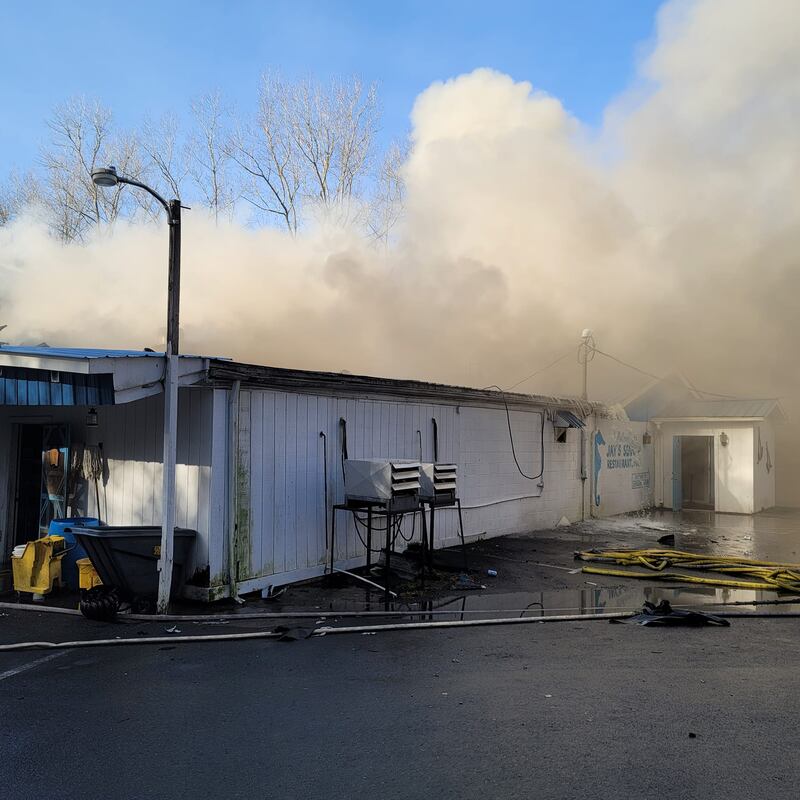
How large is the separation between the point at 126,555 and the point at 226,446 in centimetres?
138

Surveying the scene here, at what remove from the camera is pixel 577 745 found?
3434 millimetres

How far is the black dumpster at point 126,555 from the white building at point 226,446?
0.46 metres

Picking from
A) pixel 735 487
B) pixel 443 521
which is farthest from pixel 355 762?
pixel 735 487

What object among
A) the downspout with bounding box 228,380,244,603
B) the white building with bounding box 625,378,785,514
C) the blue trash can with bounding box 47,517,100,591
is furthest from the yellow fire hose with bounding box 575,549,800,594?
the white building with bounding box 625,378,785,514

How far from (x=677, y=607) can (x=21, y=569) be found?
666cm

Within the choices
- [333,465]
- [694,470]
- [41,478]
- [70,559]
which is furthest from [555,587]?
[694,470]

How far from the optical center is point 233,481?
682 cm

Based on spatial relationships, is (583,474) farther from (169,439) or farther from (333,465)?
(169,439)

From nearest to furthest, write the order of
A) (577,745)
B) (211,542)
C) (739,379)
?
(577,745)
(211,542)
(739,379)

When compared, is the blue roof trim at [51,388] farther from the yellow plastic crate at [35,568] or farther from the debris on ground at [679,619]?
the debris on ground at [679,619]

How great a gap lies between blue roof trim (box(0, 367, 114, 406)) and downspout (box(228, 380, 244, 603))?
52.2 inches

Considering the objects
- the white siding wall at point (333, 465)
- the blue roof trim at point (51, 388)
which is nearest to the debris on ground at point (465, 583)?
the white siding wall at point (333, 465)

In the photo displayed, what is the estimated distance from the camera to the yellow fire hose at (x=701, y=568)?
25.3 ft

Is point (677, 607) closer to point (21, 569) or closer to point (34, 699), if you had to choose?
point (34, 699)
